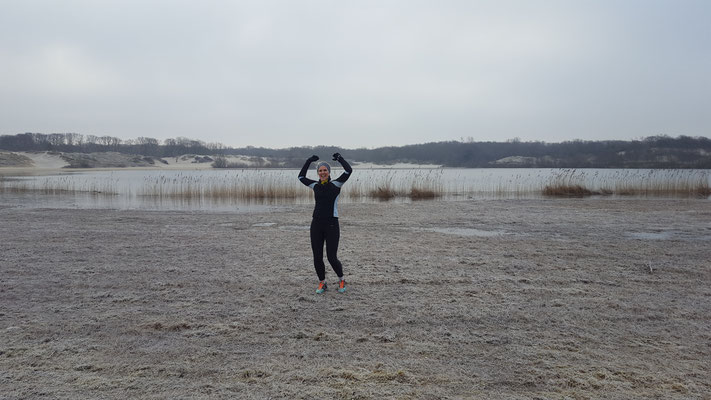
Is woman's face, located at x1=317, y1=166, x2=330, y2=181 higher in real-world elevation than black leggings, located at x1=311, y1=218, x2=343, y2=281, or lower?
higher

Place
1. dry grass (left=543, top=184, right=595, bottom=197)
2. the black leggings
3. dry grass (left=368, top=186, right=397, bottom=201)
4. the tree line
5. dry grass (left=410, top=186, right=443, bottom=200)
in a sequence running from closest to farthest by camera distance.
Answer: the black leggings, dry grass (left=368, top=186, right=397, bottom=201), dry grass (left=410, top=186, right=443, bottom=200), dry grass (left=543, top=184, right=595, bottom=197), the tree line

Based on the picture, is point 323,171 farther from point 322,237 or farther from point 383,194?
point 383,194

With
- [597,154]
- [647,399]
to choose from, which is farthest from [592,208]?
[597,154]

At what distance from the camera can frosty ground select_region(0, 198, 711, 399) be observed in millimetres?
3312

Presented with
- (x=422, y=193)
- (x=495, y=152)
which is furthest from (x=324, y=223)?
(x=495, y=152)

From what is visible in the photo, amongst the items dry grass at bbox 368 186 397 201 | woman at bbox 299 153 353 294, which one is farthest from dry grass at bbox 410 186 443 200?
woman at bbox 299 153 353 294

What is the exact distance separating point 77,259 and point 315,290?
15.1 ft

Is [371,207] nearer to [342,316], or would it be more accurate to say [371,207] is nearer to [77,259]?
[77,259]

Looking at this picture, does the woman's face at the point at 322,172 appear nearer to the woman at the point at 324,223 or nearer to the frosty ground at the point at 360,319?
the woman at the point at 324,223

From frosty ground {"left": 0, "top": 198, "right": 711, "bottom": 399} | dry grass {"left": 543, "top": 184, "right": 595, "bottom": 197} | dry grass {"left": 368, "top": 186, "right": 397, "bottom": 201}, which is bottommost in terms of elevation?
frosty ground {"left": 0, "top": 198, "right": 711, "bottom": 399}

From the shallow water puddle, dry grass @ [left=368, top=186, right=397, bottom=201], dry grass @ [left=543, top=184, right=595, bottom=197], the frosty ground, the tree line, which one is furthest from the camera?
the tree line

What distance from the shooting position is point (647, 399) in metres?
3.04

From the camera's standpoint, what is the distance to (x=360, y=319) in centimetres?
474

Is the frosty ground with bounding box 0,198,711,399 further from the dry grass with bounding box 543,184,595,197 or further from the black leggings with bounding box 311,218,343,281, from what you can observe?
the dry grass with bounding box 543,184,595,197
